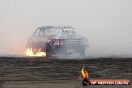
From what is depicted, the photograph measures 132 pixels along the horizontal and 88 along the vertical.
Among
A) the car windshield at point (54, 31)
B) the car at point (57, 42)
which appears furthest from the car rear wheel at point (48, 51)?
the car windshield at point (54, 31)

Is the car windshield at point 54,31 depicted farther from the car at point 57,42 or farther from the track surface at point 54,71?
the track surface at point 54,71

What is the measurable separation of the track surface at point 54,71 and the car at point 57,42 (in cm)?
166

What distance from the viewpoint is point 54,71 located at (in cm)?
1805

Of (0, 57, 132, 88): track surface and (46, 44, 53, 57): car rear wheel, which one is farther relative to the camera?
(46, 44, 53, 57): car rear wheel

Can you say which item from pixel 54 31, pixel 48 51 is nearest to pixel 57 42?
pixel 48 51

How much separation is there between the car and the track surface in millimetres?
1657

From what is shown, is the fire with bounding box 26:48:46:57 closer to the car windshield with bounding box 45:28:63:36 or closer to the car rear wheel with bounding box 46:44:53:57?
the car rear wheel with bounding box 46:44:53:57

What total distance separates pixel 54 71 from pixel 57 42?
18.9 feet

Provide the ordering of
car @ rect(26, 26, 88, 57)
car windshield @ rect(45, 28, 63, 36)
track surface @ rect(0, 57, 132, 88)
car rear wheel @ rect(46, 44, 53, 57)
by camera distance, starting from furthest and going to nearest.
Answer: car windshield @ rect(45, 28, 63, 36) → car rear wheel @ rect(46, 44, 53, 57) → car @ rect(26, 26, 88, 57) → track surface @ rect(0, 57, 132, 88)

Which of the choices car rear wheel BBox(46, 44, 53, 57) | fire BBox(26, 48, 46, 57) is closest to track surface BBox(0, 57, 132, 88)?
car rear wheel BBox(46, 44, 53, 57)

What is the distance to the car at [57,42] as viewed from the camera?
78.0 feet

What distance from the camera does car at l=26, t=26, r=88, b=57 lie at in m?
23.8

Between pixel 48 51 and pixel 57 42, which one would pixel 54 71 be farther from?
pixel 48 51

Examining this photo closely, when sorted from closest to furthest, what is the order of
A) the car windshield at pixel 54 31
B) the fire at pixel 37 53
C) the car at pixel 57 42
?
the car at pixel 57 42 → the car windshield at pixel 54 31 → the fire at pixel 37 53
